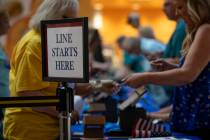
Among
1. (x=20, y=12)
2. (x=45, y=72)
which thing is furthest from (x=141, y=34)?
(x=45, y=72)

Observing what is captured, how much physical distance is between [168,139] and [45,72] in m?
0.66

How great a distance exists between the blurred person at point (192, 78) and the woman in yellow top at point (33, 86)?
1.29 ft

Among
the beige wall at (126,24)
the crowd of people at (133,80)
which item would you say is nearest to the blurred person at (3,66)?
the crowd of people at (133,80)

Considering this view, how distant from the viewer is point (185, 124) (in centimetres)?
217

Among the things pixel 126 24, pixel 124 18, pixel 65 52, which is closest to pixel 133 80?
pixel 65 52

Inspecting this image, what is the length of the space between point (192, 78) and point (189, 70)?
41 millimetres

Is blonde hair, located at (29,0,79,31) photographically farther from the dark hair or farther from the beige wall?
the beige wall

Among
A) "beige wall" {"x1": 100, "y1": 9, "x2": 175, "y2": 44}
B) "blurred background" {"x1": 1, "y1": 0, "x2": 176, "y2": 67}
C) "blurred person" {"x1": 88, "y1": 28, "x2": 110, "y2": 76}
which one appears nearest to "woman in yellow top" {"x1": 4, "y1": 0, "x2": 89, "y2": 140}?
"blurred person" {"x1": 88, "y1": 28, "x2": 110, "y2": 76}

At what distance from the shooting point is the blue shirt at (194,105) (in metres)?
2.11

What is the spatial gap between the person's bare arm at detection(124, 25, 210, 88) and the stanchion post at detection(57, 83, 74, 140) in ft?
1.96

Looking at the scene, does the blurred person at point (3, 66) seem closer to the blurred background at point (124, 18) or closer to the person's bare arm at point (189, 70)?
the person's bare arm at point (189, 70)

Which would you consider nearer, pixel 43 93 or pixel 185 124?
pixel 43 93

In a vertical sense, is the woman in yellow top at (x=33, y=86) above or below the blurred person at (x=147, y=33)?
below

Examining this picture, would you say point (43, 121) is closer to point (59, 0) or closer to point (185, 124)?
point (59, 0)
